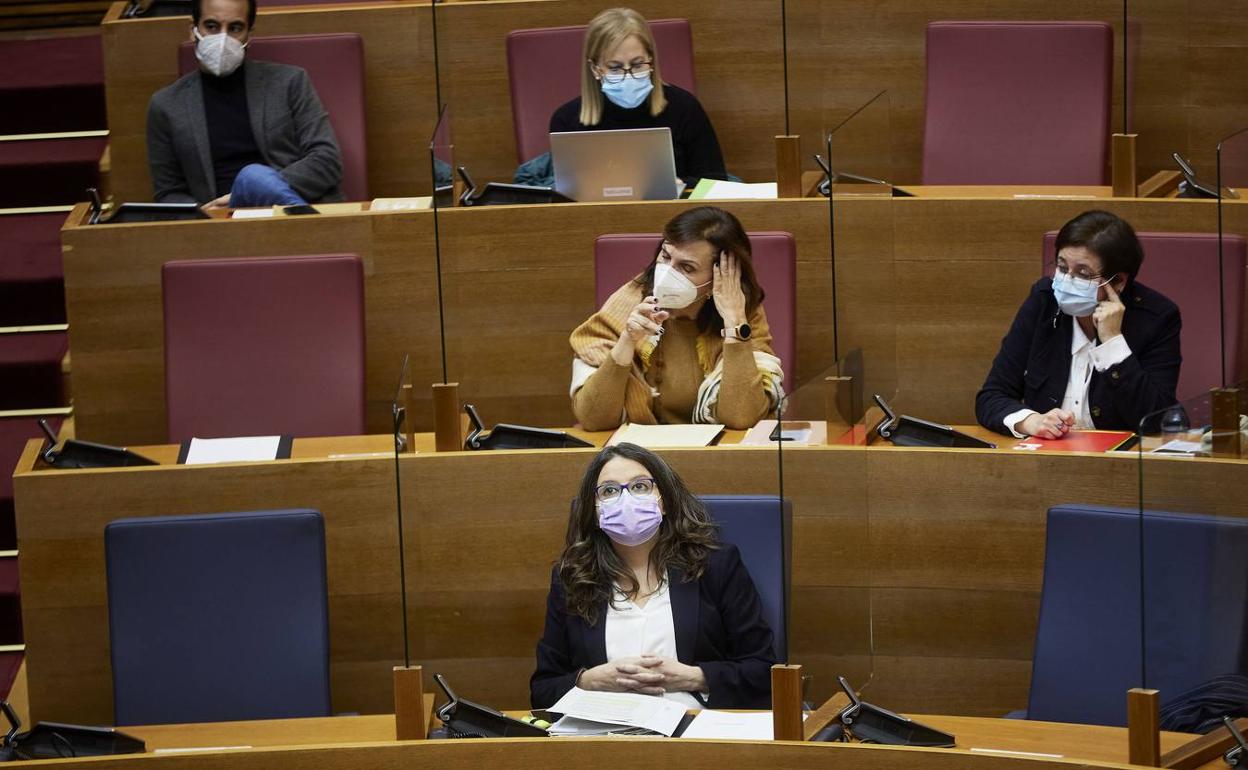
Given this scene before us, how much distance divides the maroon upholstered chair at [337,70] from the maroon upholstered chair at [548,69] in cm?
25

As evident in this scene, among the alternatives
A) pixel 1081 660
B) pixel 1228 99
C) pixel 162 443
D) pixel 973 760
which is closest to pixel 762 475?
pixel 1081 660

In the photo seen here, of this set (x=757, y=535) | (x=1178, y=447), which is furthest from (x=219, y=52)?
(x=1178, y=447)

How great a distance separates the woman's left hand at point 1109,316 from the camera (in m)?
2.21

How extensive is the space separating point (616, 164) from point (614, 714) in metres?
1.05

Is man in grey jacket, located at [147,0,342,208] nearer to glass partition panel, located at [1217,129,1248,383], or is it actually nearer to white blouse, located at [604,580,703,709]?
white blouse, located at [604,580,703,709]

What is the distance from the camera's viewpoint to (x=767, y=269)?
246cm

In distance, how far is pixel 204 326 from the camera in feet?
8.21

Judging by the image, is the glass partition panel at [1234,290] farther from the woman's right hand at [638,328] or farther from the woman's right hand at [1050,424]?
the woman's right hand at [638,328]

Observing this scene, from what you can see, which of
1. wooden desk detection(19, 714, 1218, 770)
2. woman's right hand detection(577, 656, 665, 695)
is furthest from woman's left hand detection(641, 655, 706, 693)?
wooden desk detection(19, 714, 1218, 770)

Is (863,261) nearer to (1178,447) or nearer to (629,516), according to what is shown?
(629,516)

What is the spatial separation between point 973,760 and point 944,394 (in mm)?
1131

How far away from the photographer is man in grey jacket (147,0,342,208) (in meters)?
2.85

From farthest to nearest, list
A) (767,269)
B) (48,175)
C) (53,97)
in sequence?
(53,97) → (48,175) → (767,269)

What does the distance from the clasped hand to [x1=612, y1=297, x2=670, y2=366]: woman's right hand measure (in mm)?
471
